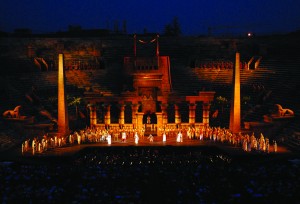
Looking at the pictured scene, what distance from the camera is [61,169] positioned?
20.7m

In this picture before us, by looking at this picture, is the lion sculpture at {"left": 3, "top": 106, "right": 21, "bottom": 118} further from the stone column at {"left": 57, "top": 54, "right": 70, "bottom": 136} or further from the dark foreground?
the dark foreground

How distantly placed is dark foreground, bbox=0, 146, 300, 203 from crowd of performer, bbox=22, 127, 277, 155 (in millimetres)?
2020

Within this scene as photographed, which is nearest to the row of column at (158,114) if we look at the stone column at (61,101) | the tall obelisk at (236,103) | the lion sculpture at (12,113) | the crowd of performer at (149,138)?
the crowd of performer at (149,138)

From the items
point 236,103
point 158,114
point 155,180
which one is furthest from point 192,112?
point 155,180

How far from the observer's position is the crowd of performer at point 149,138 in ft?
83.6

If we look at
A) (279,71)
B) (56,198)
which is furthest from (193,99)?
(56,198)

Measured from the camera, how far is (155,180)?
1836 cm

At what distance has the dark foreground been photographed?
607 inches

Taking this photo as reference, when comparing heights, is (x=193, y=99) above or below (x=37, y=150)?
above

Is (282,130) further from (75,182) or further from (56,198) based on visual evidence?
(56,198)

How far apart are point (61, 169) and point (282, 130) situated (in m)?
17.1

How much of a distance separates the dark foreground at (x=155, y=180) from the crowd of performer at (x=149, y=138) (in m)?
2.02

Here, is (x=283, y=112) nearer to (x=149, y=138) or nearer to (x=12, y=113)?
(x=149, y=138)

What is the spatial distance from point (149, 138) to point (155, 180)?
33.3 feet
